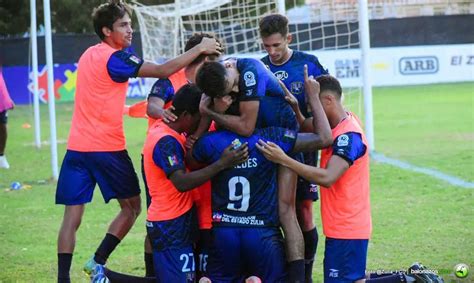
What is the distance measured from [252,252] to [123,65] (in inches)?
79.9

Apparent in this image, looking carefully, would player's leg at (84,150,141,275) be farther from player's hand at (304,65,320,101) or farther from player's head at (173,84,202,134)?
player's hand at (304,65,320,101)

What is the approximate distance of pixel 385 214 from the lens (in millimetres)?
11344

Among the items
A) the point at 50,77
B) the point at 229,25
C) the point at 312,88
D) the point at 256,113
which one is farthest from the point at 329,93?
the point at 229,25

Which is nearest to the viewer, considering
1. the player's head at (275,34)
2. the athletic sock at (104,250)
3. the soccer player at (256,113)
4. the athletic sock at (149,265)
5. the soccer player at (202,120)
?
the soccer player at (256,113)

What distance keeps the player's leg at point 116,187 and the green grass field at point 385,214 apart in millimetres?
653

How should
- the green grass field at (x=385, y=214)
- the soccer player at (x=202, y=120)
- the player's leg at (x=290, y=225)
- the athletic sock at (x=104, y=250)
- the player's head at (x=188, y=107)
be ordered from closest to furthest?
1. the player's leg at (x=290, y=225)
2. the player's head at (x=188, y=107)
3. the soccer player at (x=202, y=120)
4. the athletic sock at (x=104, y=250)
5. the green grass field at (x=385, y=214)

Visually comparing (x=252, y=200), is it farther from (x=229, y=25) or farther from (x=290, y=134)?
(x=229, y=25)

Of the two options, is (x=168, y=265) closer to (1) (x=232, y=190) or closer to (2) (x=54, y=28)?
(1) (x=232, y=190)

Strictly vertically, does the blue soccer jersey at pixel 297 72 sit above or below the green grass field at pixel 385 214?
above

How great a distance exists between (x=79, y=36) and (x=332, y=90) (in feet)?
91.5

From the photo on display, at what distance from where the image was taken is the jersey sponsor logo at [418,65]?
34.5 meters

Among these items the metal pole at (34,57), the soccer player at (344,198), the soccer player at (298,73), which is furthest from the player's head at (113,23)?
the metal pole at (34,57)

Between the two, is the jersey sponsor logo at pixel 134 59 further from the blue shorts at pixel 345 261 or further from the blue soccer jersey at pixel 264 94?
the blue shorts at pixel 345 261

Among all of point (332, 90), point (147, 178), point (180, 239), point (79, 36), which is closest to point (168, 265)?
point (180, 239)
